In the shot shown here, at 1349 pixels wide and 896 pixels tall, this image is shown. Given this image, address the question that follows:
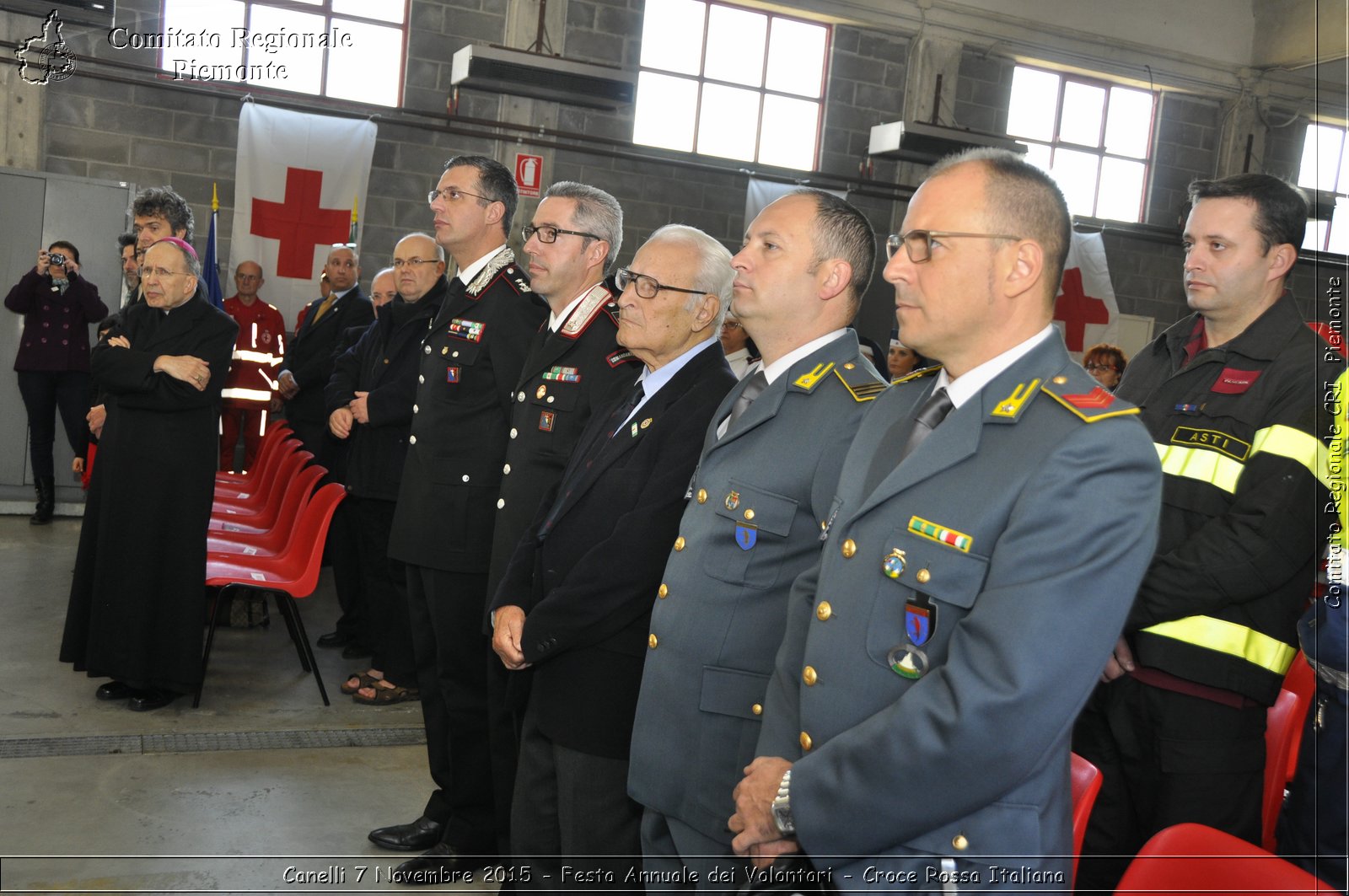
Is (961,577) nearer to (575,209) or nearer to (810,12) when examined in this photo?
(575,209)

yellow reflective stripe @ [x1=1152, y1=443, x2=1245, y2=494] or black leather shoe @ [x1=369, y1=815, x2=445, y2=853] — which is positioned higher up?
yellow reflective stripe @ [x1=1152, y1=443, x2=1245, y2=494]

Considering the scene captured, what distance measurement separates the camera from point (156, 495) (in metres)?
3.78

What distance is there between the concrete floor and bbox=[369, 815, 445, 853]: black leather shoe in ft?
0.11

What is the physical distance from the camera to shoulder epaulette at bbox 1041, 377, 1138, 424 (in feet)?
4.26

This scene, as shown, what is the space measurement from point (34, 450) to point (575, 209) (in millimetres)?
5718

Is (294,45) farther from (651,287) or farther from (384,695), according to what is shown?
(651,287)

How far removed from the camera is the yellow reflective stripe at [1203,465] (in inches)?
80.4

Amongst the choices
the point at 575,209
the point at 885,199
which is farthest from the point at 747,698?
the point at 885,199

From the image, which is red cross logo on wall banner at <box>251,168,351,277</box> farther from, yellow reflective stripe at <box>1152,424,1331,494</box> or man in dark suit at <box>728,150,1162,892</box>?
man in dark suit at <box>728,150,1162,892</box>

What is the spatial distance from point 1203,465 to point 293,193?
22.6 ft

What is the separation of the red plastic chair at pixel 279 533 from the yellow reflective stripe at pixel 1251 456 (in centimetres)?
310

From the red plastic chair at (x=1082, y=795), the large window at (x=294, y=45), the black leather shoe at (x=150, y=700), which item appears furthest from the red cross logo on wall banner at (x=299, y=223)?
the red plastic chair at (x=1082, y=795)

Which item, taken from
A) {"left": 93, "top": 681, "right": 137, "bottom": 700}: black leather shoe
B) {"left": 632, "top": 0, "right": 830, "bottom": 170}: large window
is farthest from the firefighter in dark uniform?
{"left": 632, "top": 0, "right": 830, "bottom": 170}: large window

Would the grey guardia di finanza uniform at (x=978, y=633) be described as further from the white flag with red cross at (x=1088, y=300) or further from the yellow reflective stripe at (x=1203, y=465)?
the white flag with red cross at (x=1088, y=300)
